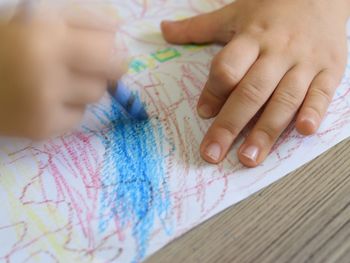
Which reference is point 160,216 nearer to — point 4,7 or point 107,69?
point 107,69

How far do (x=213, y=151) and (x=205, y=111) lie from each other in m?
0.05

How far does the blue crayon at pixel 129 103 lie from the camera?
1.41 ft

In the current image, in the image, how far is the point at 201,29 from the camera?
1.73ft

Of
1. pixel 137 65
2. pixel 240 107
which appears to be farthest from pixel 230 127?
pixel 137 65

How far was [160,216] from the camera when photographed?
359 millimetres

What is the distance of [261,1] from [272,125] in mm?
172

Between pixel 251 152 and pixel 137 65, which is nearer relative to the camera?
pixel 251 152

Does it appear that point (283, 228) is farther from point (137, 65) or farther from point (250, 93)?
point (137, 65)

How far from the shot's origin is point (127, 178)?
0.39 meters

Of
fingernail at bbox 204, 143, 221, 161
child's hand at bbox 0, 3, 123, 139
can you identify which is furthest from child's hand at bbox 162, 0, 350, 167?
child's hand at bbox 0, 3, 123, 139

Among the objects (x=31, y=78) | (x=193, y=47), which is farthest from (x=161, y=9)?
(x=31, y=78)

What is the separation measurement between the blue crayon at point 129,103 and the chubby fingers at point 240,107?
7 centimetres

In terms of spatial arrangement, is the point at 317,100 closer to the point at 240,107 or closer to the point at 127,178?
the point at 240,107

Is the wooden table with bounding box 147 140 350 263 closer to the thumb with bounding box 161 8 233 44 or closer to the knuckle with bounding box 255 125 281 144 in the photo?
the knuckle with bounding box 255 125 281 144
